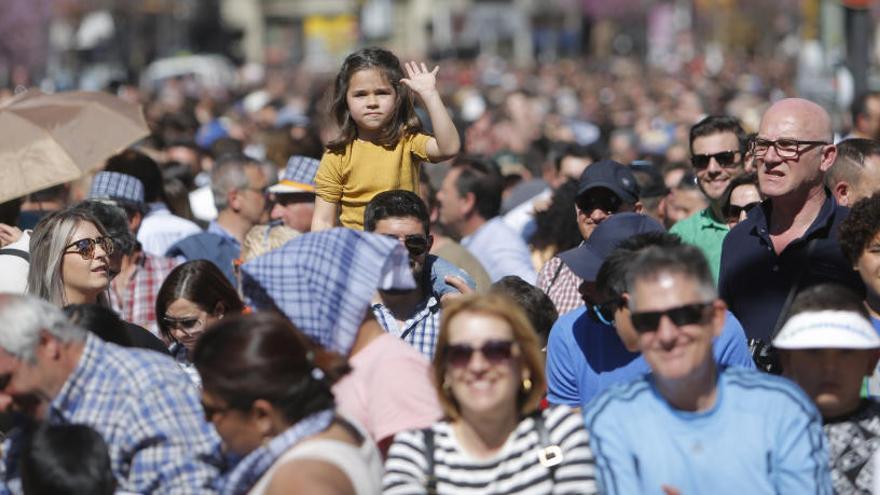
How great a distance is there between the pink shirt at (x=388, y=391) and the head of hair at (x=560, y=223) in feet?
14.4

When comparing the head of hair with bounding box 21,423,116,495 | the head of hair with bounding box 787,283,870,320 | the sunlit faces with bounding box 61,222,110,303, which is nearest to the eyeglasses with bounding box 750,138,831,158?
the head of hair with bounding box 787,283,870,320

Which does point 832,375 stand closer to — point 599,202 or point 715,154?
point 599,202

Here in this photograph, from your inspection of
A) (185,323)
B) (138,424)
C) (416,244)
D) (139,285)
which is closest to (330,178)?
(416,244)

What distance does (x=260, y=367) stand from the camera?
4.65 metres

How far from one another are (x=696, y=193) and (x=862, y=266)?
407 centimetres

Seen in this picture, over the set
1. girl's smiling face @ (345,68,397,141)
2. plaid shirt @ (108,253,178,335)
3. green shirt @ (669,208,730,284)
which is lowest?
plaid shirt @ (108,253,178,335)

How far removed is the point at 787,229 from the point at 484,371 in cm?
264

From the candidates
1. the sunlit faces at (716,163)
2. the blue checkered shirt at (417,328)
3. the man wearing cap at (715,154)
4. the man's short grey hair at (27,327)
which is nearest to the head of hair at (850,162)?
the man wearing cap at (715,154)

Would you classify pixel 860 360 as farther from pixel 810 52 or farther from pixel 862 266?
pixel 810 52

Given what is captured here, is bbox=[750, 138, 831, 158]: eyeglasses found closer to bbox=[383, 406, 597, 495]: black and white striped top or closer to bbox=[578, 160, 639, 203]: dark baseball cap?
bbox=[578, 160, 639, 203]: dark baseball cap

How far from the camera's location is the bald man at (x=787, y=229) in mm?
6871

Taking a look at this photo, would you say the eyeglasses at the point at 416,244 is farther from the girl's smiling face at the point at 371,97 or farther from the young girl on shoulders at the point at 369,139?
the girl's smiling face at the point at 371,97

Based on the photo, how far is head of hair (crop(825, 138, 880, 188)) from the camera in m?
8.00

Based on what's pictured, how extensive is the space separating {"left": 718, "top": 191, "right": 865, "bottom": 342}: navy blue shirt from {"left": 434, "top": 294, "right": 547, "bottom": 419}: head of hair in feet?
7.02
